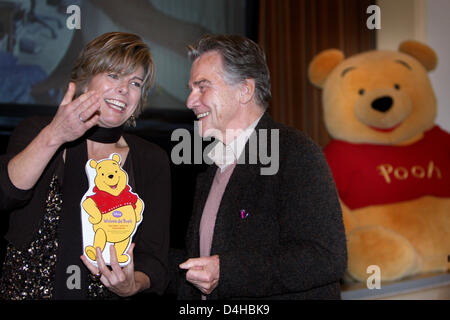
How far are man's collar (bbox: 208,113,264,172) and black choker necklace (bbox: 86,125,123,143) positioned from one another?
0.89 ft

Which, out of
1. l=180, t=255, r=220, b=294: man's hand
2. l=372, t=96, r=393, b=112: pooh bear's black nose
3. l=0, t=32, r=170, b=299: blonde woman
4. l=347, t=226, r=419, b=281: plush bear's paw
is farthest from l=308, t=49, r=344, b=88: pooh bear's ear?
l=180, t=255, r=220, b=294: man's hand

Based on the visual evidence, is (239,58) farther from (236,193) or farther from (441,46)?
(441,46)

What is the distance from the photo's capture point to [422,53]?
93.4 inches

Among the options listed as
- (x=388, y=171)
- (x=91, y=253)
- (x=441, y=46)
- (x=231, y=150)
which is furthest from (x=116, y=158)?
(x=441, y=46)

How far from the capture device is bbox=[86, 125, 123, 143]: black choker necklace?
105 cm

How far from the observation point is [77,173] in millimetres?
1028

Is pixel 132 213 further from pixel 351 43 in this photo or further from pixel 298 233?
pixel 351 43

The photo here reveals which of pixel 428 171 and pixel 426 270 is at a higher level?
pixel 428 171

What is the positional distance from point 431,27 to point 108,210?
A: 2452mm
